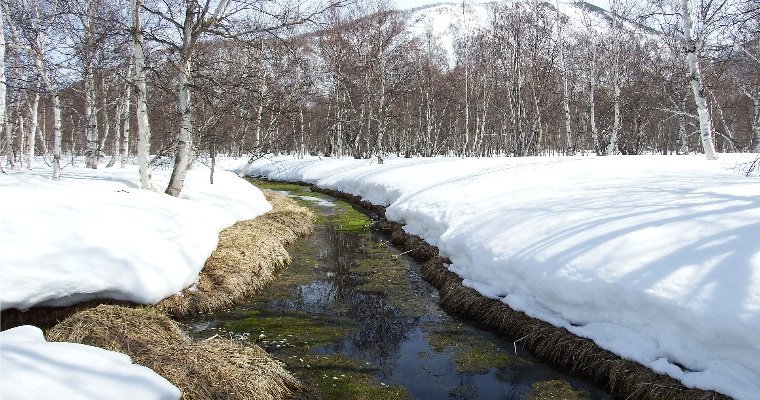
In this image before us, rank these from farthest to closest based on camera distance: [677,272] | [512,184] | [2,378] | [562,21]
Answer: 1. [562,21]
2. [512,184]
3. [677,272]
4. [2,378]

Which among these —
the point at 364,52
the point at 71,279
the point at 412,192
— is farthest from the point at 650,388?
the point at 364,52

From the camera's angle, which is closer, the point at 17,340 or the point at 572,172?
the point at 17,340

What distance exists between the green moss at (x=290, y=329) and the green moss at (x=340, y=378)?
0.48 meters

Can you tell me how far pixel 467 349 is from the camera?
616 cm

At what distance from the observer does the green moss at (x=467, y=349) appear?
5.73 m

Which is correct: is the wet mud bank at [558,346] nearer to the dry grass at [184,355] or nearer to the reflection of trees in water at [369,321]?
the reflection of trees in water at [369,321]

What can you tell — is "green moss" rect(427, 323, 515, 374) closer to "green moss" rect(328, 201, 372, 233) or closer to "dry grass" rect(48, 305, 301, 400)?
"dry grass" rect(48, 305, 301, 400)

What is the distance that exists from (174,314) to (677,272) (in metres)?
6.56

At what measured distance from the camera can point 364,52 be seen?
2830cm

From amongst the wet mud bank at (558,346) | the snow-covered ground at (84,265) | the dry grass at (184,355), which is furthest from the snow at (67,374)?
the wet mud bank at (558,346)

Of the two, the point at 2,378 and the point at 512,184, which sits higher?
the point at 512,184

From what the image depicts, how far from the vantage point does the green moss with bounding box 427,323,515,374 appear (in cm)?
573

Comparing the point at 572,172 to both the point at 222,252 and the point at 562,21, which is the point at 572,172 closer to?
the point at 222,252

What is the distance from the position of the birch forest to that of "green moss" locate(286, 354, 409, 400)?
657 centimetres
